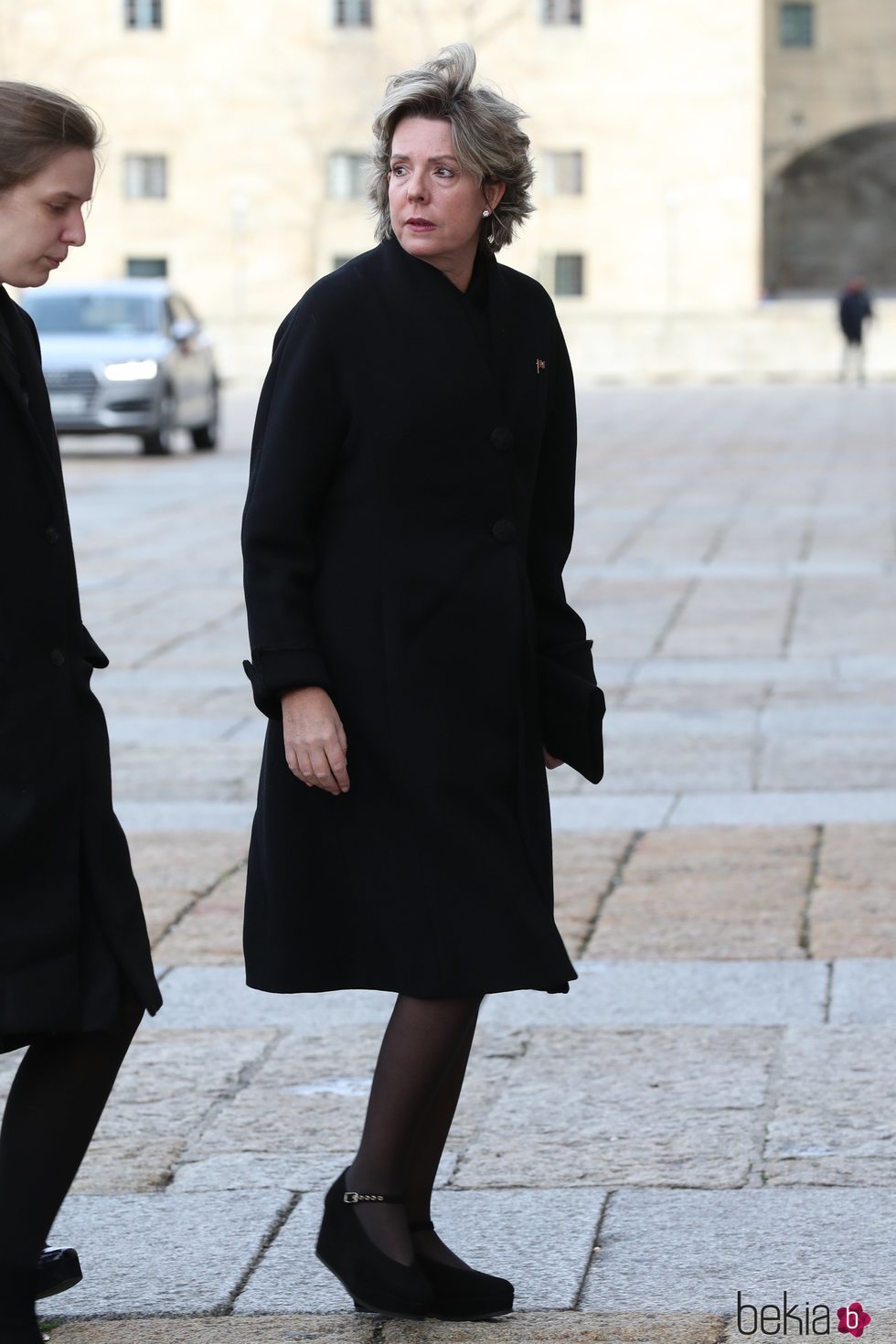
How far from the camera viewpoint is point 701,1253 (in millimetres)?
3205

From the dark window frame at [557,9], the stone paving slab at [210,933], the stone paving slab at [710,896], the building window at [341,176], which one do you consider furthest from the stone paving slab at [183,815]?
the dark window frame at [557,9]

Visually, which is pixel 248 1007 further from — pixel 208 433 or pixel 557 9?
pixel 557 9

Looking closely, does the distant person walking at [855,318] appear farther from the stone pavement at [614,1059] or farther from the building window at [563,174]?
the stone pavement at [614,1059]

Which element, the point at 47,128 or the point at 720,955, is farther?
the point at 720,955

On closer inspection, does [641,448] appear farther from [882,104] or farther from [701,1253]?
[882,104]

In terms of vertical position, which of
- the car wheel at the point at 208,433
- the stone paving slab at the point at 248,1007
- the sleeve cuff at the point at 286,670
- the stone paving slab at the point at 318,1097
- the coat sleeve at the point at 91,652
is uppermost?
the coat sleeve at the point at 91,652

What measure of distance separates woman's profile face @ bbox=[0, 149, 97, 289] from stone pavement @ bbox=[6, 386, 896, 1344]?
133cm

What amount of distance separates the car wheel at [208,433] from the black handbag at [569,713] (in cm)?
2031

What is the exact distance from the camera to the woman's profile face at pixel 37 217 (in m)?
2.70

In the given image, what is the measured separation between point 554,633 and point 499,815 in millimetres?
284

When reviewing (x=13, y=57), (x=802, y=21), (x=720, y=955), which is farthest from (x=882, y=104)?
(x=720, y=955)

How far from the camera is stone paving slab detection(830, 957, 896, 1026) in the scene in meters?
4.46

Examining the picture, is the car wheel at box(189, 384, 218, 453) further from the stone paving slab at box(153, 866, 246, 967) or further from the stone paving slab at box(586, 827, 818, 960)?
the stone paving slab at box(153, 866, 246, 967)

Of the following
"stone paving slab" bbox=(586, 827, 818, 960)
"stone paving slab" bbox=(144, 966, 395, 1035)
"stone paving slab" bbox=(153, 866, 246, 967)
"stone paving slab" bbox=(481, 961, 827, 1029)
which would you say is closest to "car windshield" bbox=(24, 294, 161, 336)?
"stone paving slab" bbox=(586, 827, 818, 960)
